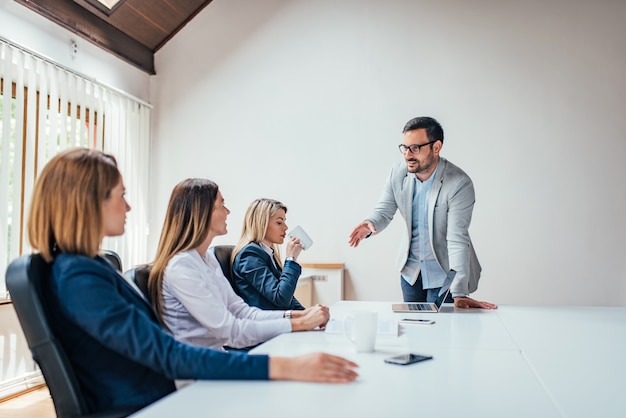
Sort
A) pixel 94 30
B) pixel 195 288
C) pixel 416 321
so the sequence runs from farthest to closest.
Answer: pixel 94 30 → pixel 416 321 → pixel 195 288

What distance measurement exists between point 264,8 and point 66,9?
1514 millimetres

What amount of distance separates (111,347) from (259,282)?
123 centimetres

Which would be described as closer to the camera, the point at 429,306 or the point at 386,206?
the point at 429,306

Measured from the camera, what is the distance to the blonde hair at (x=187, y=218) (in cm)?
176

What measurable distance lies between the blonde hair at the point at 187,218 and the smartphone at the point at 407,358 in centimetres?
71

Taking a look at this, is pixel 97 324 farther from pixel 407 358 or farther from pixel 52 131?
pixel 52 131

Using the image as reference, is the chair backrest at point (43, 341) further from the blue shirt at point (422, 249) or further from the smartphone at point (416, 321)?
the blue shirt at point (422, 249)

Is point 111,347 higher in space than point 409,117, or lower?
lower

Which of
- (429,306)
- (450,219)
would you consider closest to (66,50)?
(450,219)

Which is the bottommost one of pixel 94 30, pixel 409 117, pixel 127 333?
pixel 127 333

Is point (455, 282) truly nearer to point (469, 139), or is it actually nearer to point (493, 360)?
point (493, 360)

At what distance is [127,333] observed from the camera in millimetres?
1115

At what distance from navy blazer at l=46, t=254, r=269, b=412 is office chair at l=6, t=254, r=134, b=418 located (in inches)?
1.2

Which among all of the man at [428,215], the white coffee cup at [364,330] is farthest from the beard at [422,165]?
the white coffee cup at [364,330]
